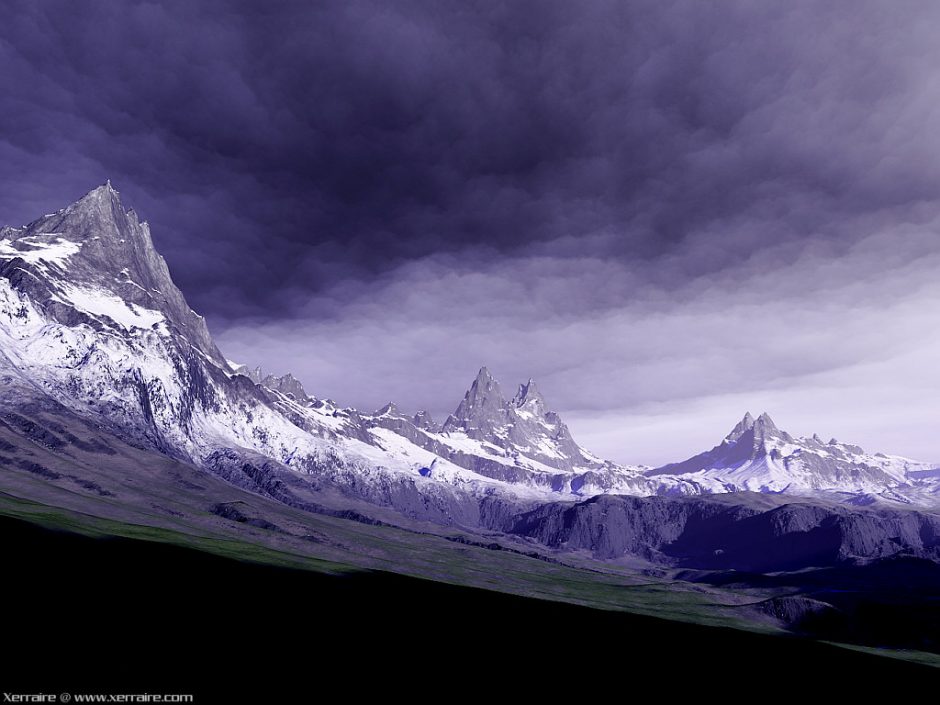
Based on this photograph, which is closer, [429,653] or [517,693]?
[517,693]

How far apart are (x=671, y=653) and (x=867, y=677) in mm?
33636

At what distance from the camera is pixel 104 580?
102 metres

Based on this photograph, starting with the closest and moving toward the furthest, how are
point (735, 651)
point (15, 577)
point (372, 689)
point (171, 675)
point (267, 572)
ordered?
point (171, 675)
point (372, 689)
point (15, 577)
point (735, 651)
point (267, 572)

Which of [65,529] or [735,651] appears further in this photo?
[65,529]

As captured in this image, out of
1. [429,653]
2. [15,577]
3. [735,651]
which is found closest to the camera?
[429,653]

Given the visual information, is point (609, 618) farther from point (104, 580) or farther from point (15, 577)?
point (15, 577)

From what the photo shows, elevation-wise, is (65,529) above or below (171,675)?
above

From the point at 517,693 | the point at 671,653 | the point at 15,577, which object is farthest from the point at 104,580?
the point at 671,653

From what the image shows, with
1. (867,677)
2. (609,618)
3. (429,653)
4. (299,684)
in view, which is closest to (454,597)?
(609,618)

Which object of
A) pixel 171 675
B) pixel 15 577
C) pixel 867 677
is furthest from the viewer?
pixel 867 677

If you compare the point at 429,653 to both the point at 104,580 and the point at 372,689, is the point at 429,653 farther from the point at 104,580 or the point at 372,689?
the point at 104,580

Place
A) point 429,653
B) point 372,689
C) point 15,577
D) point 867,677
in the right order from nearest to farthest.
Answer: point 372,689 → point 429,653 → point 15,577 → point 867,677

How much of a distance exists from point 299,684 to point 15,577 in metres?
56.6

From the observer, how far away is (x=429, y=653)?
8531 centimetres
